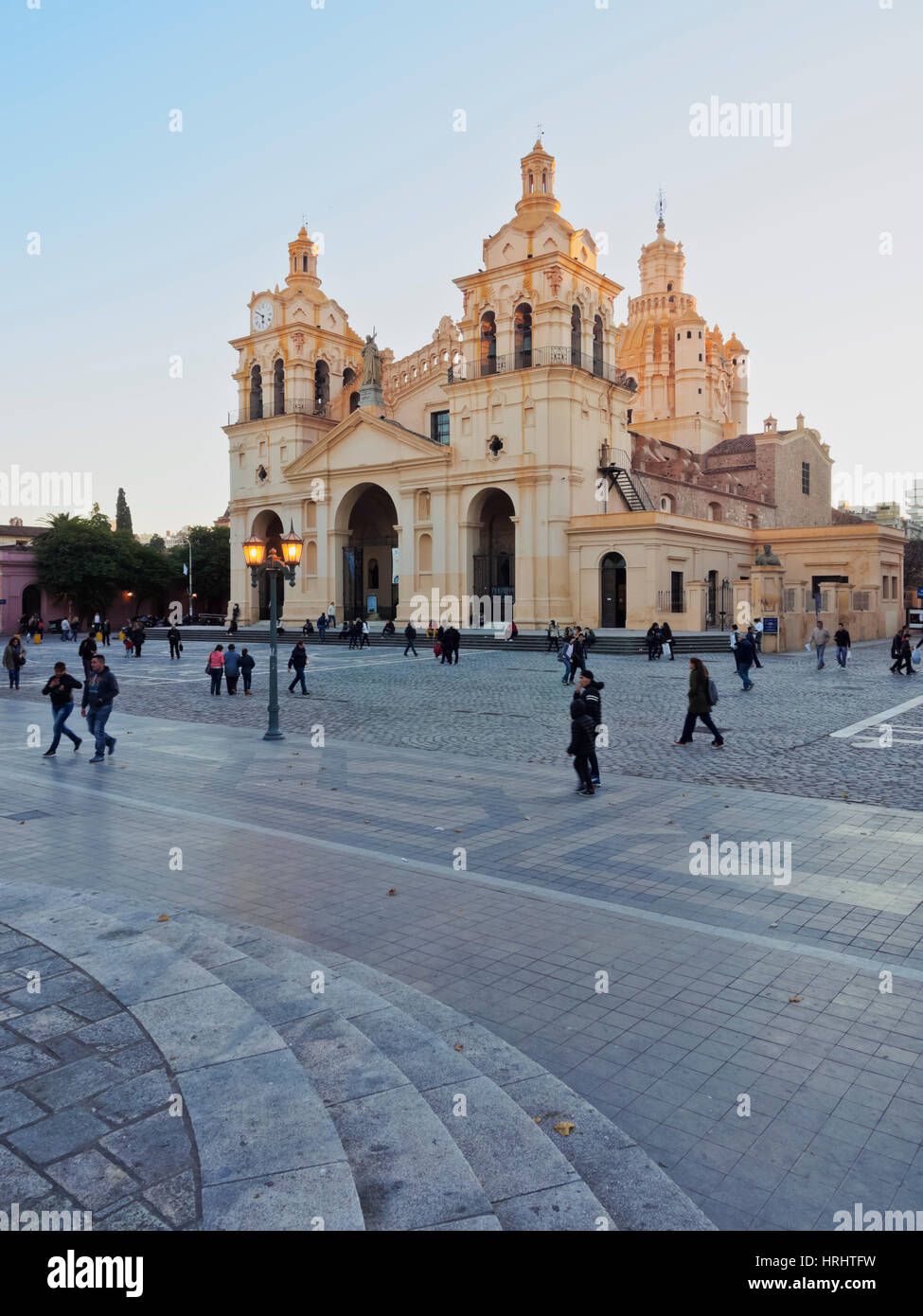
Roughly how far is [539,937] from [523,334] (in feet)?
147

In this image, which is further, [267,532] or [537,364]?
[267,532]

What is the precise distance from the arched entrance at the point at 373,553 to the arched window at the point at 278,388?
8.03 meters

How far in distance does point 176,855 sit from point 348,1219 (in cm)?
551

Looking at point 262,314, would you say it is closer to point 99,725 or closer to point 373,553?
point 373,553

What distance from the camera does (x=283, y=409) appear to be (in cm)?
5838

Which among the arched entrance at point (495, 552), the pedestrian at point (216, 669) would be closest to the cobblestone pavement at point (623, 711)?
the pedestrian at point (216, 669)

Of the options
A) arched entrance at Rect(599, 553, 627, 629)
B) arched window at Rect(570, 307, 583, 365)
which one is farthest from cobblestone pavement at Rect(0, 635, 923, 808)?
arched window at Rect(570, 307, 583, 365)

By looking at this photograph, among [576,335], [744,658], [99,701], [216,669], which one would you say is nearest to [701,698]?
[744,658]

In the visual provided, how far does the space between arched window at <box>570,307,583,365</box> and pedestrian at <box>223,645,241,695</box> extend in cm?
2975

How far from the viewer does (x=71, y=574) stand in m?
60.6

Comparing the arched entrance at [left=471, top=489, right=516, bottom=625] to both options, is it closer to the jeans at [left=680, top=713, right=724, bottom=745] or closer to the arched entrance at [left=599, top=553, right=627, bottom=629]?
the arched entrance at [left=599, top=553, right=627, bottom=629]

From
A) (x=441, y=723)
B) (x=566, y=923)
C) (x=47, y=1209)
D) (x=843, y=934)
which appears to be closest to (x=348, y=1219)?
(x=47, y=1209)

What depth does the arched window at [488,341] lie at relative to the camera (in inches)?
1863
